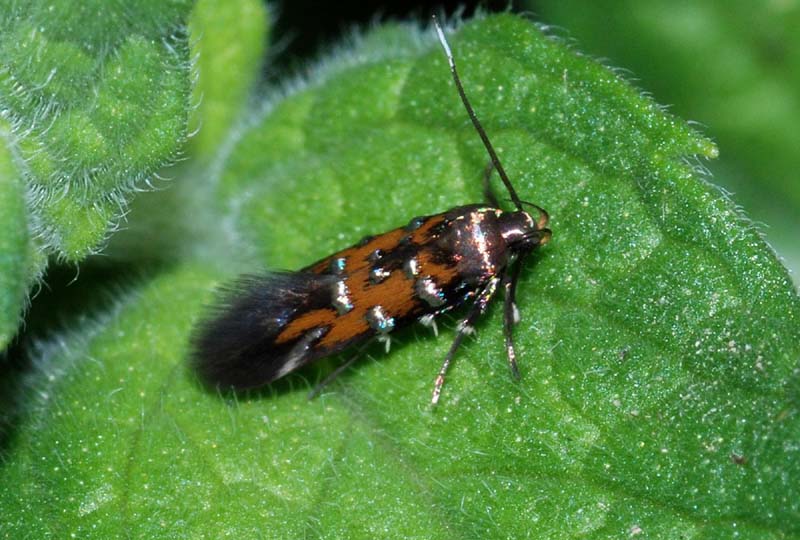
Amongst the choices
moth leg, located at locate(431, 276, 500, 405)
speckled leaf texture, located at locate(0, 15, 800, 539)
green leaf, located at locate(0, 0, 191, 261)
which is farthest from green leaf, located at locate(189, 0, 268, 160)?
moth leg, located at locate(431, 276, 500, 405)

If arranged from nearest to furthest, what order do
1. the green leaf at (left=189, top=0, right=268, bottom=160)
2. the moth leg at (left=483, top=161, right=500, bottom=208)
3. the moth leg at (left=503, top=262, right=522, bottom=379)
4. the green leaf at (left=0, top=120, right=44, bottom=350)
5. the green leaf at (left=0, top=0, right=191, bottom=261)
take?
1. the green leaf at (left=0, top=120, right=44, bottom=350)
2. the green leaf at (left=0, top=0, right=191, bottom=261)
3. the moth leg at (left=503, top=262, right=522, bottom=379)
4. the moth leg at (left=483, top=161, right=500, bottom=208)
5. the green leaf at (left=189, top=0, right=268, bottom=160)

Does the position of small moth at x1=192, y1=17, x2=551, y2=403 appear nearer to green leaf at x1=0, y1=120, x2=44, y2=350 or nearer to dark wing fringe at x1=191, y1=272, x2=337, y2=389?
dark wing fringe at x1=191, y1=272, x2=337, y2=389

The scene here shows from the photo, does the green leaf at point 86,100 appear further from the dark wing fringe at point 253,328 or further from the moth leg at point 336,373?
the moth leg at point 336,373

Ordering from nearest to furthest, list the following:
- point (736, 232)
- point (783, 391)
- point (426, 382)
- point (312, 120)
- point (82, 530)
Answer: point (783, 391), point (736, 232), point (82, 530), point (426, 382), point (312, 120)

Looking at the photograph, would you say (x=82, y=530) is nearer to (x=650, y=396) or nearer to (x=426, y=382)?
(x=426, y=382)

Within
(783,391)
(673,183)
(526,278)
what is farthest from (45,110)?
(783,391)

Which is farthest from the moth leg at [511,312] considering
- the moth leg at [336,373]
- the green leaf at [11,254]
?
the green leaf at [11,254]
